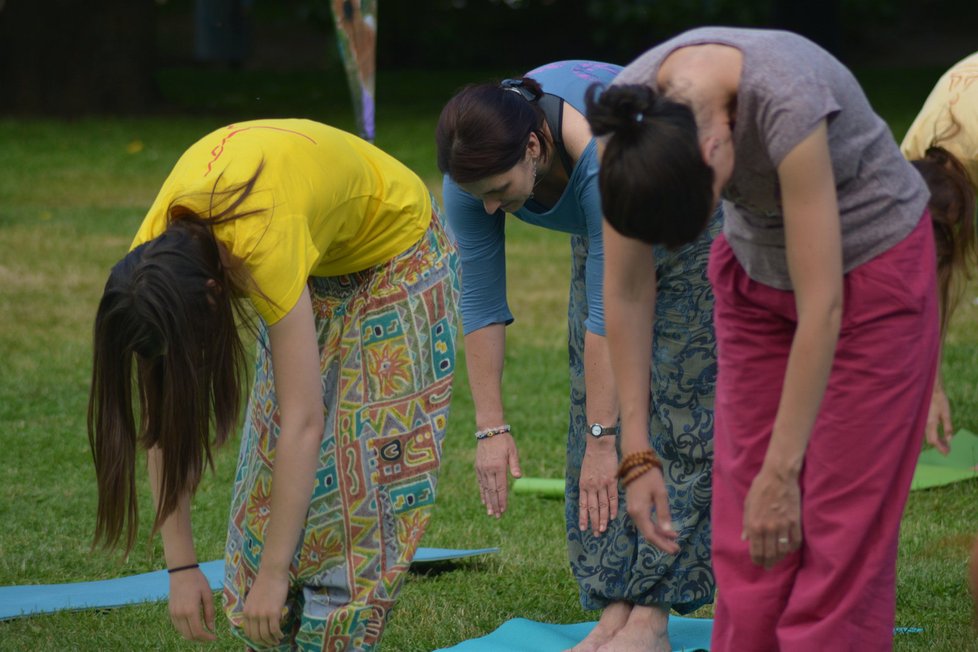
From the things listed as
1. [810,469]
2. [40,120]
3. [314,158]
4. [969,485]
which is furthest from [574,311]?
[40,120]

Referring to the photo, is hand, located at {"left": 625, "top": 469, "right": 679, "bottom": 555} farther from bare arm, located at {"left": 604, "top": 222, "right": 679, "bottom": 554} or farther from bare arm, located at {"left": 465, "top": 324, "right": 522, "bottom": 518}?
bare arm, located at {"left": 465, "top": 324, "right": 522, "bottom": 518}

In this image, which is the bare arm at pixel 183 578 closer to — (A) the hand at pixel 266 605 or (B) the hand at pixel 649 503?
(A) the hand at pixel 266 605

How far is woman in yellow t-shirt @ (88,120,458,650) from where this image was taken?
247 centimetres

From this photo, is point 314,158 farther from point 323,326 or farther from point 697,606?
point 697,606

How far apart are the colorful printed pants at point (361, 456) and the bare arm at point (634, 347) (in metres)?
0.51

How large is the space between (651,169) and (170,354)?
947mm

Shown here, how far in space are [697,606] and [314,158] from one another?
1685 millimetres

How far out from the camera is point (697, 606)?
11.8ft

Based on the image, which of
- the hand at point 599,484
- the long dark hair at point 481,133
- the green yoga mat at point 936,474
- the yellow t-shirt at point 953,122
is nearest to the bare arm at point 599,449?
the hand at point 599,484

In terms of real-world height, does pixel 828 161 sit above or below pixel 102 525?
above

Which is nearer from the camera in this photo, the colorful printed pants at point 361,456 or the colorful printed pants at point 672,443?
the colorful printed pants at point 361,456

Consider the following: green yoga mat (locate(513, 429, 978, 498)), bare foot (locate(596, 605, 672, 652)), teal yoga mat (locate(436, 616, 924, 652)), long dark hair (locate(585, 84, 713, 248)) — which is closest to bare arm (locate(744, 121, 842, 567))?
long dark hair (locate(585, 84, 713, 248))

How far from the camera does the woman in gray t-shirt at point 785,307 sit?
2113 mm

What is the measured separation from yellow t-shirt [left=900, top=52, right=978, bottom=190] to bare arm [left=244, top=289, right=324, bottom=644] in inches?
75.9
